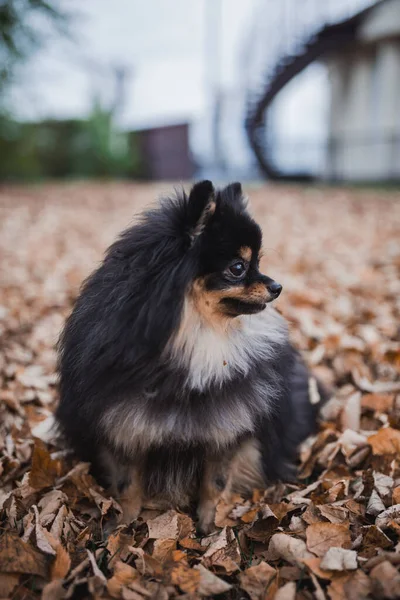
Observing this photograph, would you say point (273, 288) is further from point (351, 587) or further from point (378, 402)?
point (378, 402)

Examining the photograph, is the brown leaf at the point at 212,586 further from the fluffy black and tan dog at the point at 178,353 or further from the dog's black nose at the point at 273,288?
the dog's black nose at the point at 273,288

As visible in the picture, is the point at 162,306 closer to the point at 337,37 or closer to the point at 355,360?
the point at 355,360

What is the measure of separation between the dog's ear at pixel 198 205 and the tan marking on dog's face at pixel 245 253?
0.69ft

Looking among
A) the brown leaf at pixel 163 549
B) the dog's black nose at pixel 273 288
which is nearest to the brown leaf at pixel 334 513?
the brown leaf at pixel 163 549

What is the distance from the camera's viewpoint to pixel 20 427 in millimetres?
3062

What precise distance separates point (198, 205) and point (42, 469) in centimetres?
155

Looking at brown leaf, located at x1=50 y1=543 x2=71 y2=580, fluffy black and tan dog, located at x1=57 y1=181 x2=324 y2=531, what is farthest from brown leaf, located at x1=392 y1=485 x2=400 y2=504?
brown leaf, located at x1=50 y1=543 x2=71 y2=580

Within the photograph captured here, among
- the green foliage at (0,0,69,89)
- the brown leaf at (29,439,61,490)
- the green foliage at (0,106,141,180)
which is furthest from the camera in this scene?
the green foliage at (0,106,141,180)

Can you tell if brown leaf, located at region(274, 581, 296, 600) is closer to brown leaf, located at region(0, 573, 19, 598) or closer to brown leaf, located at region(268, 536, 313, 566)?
brown leaf, located at region(268, 536, 313, 566)

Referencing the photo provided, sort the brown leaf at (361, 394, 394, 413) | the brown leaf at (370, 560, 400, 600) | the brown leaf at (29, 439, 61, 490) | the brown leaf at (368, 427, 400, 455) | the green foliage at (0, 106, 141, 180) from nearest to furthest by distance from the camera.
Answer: the brown leaf at (370, 560, 400, 600) → the brown leaf at (29, 439, 61, 490) → the brown leaf at (368, 427, 400, 455) → the brown leaf at (361, 394, 394, 413) → the green foliage at (0, 106, 141, 180)

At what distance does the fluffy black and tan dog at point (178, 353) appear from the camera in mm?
2070

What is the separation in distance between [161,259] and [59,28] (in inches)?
432

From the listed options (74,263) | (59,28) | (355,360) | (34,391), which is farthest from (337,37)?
(34,391)

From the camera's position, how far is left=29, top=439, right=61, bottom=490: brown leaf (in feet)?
8.42
